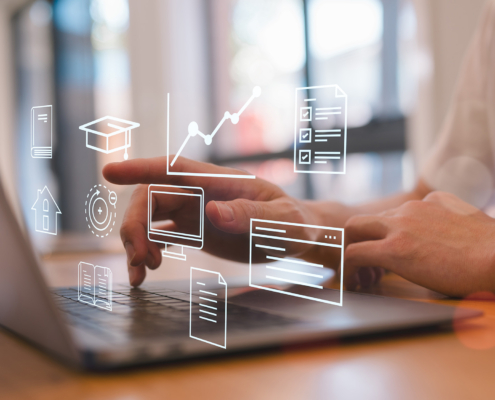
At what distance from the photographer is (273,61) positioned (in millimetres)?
357

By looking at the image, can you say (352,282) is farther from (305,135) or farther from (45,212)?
(45,212)

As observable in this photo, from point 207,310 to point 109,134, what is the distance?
0.67ft

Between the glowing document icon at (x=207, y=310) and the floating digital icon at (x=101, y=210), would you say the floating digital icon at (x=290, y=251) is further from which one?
the floating digital icon at (x=101, y=210)

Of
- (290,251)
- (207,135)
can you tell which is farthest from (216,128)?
(290,251)

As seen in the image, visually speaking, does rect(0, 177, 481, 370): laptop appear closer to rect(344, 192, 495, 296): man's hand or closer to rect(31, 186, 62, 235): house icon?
rect(344, 192, 495, 296): man's hand

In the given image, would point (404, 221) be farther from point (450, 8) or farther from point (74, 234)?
point (74, 234)

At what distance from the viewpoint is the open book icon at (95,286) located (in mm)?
406

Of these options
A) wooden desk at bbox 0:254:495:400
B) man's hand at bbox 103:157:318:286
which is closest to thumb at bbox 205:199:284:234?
man's hand at bbox 103:157:318:286

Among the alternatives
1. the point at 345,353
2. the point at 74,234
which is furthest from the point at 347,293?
the point at 74,234

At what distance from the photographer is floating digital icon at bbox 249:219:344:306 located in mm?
319

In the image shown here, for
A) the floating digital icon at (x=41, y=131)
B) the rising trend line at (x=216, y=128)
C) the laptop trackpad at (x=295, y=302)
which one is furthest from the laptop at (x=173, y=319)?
the floating digital icon at (x=41, y=131)

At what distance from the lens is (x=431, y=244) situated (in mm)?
361

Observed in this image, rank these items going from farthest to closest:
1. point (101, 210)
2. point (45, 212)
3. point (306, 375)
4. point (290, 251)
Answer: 1. point (45, 212)
2. point (101, 210)
3. point (290, 251)
4. point (306, 375)

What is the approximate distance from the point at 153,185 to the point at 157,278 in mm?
74
